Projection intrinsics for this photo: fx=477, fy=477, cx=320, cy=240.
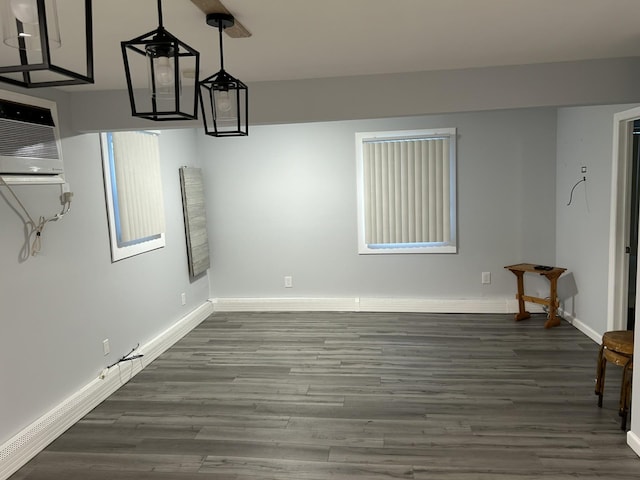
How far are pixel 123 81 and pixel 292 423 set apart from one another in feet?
8.17

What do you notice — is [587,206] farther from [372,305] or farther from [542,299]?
[372,305]

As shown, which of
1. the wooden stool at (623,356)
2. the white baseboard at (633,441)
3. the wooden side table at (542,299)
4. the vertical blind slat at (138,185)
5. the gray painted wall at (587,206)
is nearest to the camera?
the white baseboard at (633,441)

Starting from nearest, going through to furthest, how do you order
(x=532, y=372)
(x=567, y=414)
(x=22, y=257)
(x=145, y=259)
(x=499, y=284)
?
→ 1. (x=22, y=257)
2. (x=567, y=414)
3. (x=532, y=372)
4. (x=145, y=259)
5. (x=499, y=284)

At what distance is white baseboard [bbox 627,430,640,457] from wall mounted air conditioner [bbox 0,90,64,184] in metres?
3.83

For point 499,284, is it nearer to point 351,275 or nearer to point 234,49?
point 351,275

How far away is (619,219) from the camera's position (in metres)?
3.89

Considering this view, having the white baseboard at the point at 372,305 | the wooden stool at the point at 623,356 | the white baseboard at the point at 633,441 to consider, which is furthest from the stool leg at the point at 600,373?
the white baseboard at the point at 372,305

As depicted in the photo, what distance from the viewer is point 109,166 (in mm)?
3793

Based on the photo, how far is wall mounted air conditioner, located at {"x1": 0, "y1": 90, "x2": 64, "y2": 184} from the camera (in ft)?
8.98

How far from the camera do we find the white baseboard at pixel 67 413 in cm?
273

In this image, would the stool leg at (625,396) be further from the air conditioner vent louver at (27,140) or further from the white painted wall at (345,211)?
the air conditioner vent louver at (27,140)

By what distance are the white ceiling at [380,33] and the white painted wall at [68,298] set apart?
0.91 m

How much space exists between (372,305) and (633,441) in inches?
123

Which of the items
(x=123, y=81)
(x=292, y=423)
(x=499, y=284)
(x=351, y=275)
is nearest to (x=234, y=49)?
(x=123, y=81)
